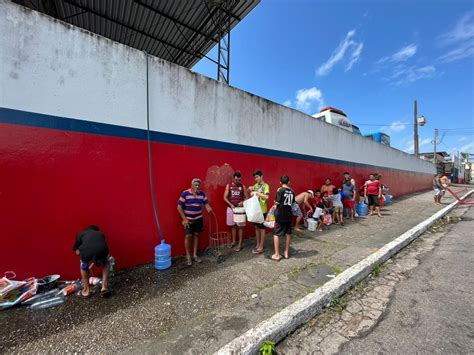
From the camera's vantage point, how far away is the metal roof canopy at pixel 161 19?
646cm

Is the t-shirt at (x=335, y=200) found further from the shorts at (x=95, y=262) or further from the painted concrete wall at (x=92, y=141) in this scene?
the shorts at (x=95, y=262)

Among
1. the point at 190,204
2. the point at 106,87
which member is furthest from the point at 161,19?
the point at 190,204

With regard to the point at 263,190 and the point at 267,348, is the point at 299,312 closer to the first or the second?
the point at 267,348

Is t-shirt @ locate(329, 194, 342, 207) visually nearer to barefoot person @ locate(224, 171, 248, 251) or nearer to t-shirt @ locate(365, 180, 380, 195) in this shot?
t-shirt @ locate(365, 180, 380, 195)

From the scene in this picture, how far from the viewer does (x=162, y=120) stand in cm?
403

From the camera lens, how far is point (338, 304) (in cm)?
293

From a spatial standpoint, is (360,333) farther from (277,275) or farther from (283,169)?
(283,169)

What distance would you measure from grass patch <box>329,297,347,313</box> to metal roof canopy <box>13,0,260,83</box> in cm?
694

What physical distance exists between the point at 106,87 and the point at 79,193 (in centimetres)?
169

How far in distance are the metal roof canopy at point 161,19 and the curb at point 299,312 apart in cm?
670

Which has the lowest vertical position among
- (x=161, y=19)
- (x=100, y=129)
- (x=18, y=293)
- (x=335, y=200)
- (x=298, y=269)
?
(x=298, y=269)

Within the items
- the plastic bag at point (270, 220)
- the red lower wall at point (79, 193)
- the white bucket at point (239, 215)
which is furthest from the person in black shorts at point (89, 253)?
the plastic bag at point (270, 220)

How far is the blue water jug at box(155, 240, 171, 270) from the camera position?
12.1ft

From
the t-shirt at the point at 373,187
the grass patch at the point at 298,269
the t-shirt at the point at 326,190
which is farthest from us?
the t-shirt at the point at 373,187
